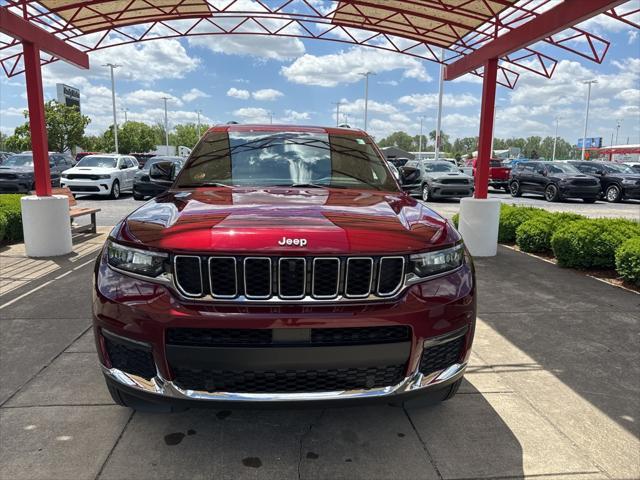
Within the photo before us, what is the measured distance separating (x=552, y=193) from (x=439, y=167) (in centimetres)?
470

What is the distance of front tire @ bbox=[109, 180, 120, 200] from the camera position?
57.4 feet

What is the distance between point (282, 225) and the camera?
2375 millimetres

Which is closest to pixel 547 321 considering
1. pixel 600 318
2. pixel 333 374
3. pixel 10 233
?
pixel 600 318

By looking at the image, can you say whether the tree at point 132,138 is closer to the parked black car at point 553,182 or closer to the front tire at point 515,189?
the front tire at point 515,189

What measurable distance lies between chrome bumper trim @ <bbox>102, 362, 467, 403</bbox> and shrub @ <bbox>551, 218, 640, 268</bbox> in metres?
5.49

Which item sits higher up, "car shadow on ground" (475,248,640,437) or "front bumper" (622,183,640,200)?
"front bumper" (622,183,640,200)

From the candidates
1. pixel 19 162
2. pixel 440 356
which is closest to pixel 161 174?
pixel 440 356

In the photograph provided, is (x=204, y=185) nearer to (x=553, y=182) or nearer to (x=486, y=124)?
(x=486, y=124)

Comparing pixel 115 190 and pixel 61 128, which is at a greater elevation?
pixel 61 128

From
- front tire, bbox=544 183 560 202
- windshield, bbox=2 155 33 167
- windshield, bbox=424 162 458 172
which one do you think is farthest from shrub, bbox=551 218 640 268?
windshield, bbox=2 155 33 167

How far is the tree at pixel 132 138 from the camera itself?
6494cm

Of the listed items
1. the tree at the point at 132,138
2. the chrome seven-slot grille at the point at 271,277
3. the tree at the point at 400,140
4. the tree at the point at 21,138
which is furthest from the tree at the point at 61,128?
the tree at the point at 400,140

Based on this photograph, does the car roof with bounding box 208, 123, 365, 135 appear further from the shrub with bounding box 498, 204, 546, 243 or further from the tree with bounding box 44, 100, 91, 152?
the tree with bounding box 44, 100, 91, 152

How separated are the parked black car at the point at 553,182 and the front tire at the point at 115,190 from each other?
1655 cm
